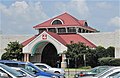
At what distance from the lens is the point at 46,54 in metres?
68.8

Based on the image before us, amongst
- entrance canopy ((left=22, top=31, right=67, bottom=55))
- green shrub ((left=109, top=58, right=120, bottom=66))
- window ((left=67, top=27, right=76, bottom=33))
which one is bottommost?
green shrub ((left=109, top=58, right=120, bottom=66))

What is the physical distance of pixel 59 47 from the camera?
62.5 m

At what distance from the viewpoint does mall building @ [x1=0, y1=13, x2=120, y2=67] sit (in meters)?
63.6

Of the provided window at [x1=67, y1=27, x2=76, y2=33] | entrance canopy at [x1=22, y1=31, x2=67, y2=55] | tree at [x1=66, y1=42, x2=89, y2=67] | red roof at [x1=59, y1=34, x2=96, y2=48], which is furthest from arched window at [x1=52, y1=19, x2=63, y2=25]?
tree at [x1=66, y1=42, x2=89, y2=67]

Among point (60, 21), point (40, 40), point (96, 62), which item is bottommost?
point (96, 62)

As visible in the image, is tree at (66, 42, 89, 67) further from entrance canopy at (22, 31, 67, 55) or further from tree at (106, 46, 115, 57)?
tree at (106, 46, 115, 57)

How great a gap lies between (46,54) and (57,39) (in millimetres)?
6496

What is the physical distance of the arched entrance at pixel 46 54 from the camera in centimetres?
6694

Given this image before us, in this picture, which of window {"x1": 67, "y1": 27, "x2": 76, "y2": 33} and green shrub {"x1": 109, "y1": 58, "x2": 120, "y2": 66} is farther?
window {"x1": 67, "y1": 27, "x2": 76, "y2": 33}

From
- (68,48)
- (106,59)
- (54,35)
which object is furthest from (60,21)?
(106,59)

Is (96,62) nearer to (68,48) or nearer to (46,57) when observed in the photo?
(68,48)

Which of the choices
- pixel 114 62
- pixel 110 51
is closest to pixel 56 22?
pixel 110 51

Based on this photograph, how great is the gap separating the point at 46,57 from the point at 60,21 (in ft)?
26.1

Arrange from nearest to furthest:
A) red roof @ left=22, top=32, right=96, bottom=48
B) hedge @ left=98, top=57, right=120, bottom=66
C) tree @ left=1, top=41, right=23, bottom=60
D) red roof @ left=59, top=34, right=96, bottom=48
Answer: hedge @ left=98, top=57, right=120, bottom=66
tree @ left=1, top=41, right=23, bottom=60
red roof @ left=22, top=32, right=96, bottom=48
red roof @ left=59, top=34, right=96, bottom=48
